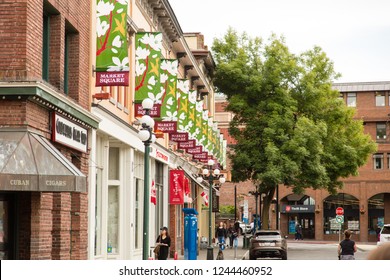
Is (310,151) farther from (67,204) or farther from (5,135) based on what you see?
(5,135)

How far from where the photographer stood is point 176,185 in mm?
37531

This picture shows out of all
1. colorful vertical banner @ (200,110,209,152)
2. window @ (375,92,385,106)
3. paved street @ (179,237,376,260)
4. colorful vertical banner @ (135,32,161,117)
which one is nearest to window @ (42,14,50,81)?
colorful vertical banner @ (135,32,161,117)

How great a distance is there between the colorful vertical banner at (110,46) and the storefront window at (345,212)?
64.4 metres

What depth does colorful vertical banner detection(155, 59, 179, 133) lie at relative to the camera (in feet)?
90.8

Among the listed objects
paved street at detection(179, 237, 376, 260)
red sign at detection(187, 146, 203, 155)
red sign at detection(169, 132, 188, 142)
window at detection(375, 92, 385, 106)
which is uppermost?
window at detection(375, 92, 385, 106)

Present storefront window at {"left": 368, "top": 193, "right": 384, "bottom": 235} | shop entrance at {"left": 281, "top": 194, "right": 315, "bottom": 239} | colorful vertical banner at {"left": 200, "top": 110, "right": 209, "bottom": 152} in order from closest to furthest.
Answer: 1. colorful vertical banner at {"left": 200, "top": 110, "right": 209, "bottom": 152}
2. storefront window at {"left": 368, "top": 193, "right": 384, "bottom": 235}
3. shop entrance at {"left": 281, "top": 194, "right": 315, "bottom": 239}

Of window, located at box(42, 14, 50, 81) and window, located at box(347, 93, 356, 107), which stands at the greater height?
window, located at box(347, 93, 356, 107)

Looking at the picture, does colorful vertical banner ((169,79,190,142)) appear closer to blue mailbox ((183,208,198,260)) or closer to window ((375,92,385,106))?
blue mailbox ((183,208,198,260))

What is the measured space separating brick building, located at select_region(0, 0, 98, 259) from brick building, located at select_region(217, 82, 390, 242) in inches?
2608

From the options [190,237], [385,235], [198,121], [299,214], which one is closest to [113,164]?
[190,237]

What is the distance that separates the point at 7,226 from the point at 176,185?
72.1 feet

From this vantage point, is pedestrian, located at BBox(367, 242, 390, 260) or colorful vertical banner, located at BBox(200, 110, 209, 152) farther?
colorful vertical banner, located at BBox(200, 110, 209, 152)

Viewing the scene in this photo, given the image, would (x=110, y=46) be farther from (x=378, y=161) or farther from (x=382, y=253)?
(x=378, y=161)

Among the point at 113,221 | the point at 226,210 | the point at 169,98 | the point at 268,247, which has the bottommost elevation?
the point at 268,247
